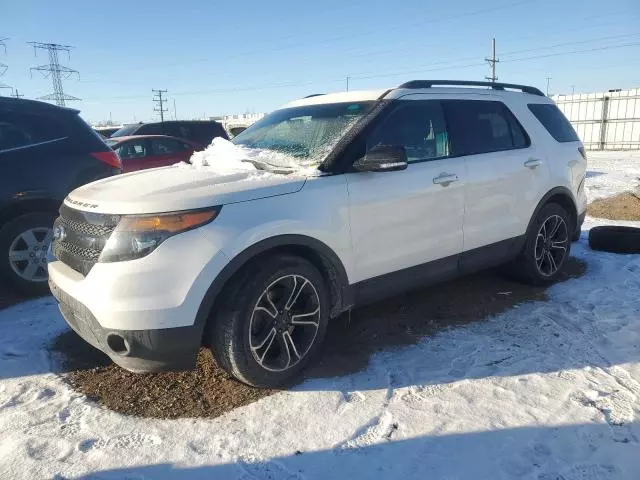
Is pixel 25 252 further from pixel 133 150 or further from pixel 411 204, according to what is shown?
pixel 133 150

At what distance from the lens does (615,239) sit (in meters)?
5.89

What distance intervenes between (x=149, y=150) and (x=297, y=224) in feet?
27.3

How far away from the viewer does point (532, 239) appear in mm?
4695

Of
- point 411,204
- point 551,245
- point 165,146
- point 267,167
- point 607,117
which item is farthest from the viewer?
point 607,117

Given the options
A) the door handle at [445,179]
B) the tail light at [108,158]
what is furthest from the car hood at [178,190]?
the tail light at [108,158]

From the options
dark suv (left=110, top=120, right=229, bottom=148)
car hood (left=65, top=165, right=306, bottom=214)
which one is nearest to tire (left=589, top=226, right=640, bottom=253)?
car hood (left=65, top=165, right=306, bottom=214)

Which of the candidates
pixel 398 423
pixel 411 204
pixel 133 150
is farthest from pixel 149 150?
pixel 398 423

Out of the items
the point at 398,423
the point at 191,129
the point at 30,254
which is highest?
the point at 191,129

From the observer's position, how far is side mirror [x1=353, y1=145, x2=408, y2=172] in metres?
3.19

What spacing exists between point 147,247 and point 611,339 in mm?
3399

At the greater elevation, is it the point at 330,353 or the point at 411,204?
the point at 411,204

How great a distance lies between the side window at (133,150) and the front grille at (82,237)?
7.28m

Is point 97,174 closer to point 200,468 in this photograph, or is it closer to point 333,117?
point 333,117

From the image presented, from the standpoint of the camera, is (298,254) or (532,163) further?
(532,163)
